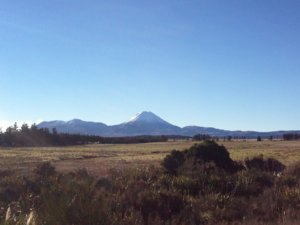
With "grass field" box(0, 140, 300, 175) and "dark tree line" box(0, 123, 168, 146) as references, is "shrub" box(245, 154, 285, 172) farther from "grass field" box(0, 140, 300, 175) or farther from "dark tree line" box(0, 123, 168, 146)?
"dark tree line" box(0, 123, 168, 146)

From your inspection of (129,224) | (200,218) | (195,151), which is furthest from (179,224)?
(195,151)

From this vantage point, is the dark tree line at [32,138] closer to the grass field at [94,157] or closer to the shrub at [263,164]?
Answer: the grass field at [94,157]

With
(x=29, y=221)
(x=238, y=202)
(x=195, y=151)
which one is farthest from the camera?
(x=195, y=151)

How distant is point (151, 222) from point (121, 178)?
187 inches

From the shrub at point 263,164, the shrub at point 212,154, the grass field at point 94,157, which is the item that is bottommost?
the grass field at point 94,157

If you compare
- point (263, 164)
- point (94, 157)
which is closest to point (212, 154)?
point (263, 164)

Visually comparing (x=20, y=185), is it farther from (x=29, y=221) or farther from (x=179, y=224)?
(x=179, y=224)

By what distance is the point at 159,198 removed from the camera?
734 centimetres

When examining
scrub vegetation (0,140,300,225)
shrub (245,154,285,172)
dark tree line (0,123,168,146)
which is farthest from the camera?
dark tree line (0,123,168,146)

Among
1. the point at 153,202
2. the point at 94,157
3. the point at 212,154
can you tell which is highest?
the point at 212,154

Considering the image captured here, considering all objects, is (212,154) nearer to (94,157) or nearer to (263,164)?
(263,164)

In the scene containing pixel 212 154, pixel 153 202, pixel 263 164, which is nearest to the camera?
pixel 153 202

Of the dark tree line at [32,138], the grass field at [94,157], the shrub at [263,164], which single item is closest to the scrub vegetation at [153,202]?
the shrub at [263,164]

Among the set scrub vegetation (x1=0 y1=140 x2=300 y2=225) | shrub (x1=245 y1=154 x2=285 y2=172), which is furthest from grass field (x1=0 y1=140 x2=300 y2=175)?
scrub vegetation (x1=0 y1=140 x2=300 y2=225)
